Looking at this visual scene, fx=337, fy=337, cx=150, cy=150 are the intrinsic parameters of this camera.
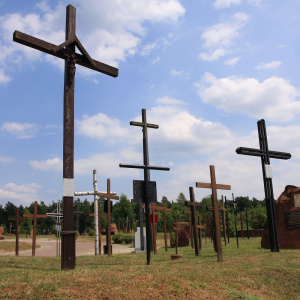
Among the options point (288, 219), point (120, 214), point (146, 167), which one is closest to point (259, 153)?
point (288, 219)

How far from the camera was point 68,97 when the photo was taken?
9.11m

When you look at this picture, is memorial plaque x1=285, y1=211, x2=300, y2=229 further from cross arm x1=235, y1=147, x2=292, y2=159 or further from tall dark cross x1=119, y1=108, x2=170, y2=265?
tall dark cross x1=119, y1=108, x2=170, y2=265

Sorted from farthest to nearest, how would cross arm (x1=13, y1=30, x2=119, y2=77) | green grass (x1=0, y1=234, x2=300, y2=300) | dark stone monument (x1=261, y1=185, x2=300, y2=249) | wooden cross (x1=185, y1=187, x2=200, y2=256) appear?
dark stone monument (x1=261, y1=185, x2=300, y2=249) < wooden cross (x1=185, y1=187, x2=200, y2=256) < cross arm (x1=13, y1=30, x2=119, y2=77) < green grass (x1=0, y1=234, x2=300, y2=300)

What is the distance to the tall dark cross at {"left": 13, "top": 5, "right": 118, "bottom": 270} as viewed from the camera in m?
8.51

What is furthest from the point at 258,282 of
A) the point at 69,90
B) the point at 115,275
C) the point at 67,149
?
the point at 69,90

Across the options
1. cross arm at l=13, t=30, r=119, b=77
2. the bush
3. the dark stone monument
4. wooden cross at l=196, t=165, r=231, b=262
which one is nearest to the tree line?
the bush

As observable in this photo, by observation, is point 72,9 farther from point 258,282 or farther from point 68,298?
point 258,282

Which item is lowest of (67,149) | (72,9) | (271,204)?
(271,204)

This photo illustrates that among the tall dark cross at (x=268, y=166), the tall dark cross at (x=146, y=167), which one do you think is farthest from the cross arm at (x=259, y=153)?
the tall dark cross at (x=146, y=167)

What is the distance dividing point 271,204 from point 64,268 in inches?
366

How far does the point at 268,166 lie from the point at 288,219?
253cm

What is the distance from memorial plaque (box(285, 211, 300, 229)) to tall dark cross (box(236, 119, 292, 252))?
994 mm

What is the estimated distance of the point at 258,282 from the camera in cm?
786

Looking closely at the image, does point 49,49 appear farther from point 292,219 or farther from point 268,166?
point 292,219
